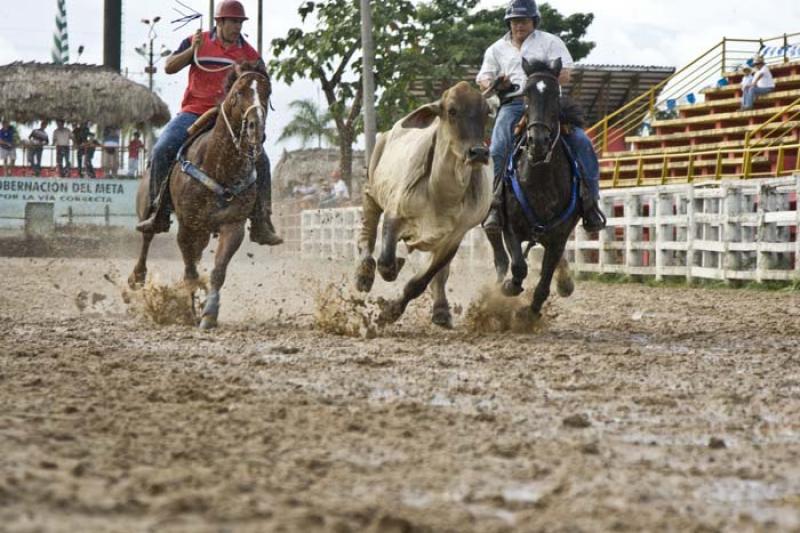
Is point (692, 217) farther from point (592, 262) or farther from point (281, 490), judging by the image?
point (281, 490)

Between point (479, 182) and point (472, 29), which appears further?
point (472, 29)

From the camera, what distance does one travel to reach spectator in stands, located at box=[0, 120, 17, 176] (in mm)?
30094

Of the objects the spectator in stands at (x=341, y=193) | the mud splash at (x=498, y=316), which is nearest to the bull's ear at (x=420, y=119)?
the mud splash at (x=498, y=316)

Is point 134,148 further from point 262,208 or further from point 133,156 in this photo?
point 262,208

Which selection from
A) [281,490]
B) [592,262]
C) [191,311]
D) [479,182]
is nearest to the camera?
[281,490]

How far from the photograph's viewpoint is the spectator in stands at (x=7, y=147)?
1185 inches

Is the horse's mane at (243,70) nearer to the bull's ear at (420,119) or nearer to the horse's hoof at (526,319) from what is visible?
the bull's ear at (420,119)

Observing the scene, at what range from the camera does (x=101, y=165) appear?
3103 cm

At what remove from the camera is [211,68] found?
10.6 m

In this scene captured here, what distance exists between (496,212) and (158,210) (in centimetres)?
280

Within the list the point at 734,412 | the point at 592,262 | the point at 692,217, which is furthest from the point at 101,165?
the point at 734,412

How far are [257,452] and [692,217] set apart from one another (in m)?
13.6

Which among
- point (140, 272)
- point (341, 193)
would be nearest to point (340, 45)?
point (341, 193)

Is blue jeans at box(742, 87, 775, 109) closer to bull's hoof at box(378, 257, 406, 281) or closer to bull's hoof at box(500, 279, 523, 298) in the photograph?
bull's hoof at box(500, 279, 523, 298)
